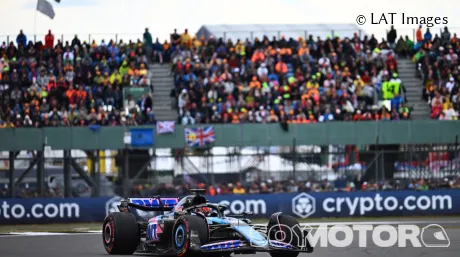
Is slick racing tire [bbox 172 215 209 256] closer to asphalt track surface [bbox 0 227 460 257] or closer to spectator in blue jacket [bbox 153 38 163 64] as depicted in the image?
asphalt track surface [bbox 0 227 460 257]

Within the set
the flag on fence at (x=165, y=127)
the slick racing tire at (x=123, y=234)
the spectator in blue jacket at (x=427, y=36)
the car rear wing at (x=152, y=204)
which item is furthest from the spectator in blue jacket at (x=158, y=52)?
the slick racing tire at (x=123, y=234)

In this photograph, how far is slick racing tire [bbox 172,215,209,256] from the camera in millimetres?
15766

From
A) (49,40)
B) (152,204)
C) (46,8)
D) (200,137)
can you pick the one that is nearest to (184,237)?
(152,204)

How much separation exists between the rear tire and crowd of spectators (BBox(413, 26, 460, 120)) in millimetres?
19761

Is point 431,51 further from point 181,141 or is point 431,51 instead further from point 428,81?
point 181,141

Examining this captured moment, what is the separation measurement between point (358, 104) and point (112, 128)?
8429 millimetres

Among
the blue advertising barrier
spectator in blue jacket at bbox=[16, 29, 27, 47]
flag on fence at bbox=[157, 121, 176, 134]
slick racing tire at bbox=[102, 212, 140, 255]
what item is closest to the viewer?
slick racing tire at bbox=[102, 212, 140, 255]

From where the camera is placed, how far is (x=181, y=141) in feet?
111

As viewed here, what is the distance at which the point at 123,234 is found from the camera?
1775cm

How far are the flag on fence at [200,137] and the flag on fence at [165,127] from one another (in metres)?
0.58

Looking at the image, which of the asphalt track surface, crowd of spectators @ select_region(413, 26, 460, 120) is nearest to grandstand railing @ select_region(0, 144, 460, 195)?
crowd of spectators @ select_region(413, 26, 460, 120)

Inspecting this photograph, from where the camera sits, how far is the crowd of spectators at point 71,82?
3447 cm

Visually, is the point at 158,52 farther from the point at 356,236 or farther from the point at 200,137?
the point at 356,236

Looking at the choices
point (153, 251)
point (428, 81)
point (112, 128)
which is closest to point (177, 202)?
point (153, 251)
